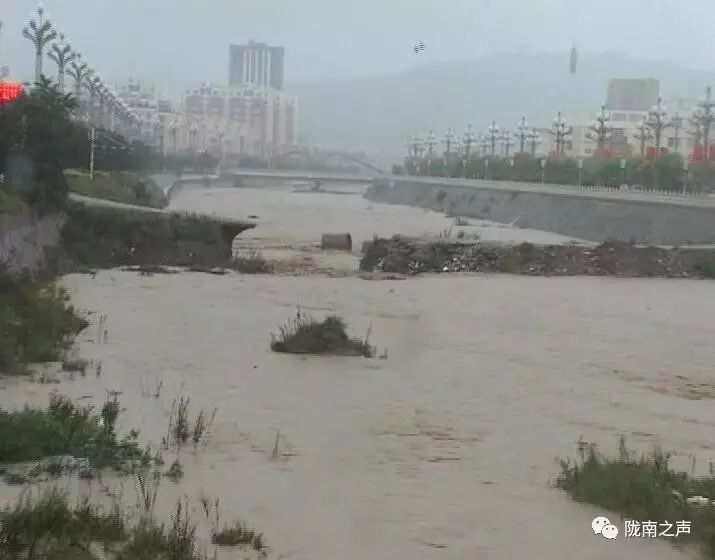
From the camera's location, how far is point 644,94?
11862cm

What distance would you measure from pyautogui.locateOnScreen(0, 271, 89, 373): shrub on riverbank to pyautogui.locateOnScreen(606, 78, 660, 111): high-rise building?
108 m

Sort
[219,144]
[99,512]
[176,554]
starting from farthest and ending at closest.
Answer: [219,144] < [99,512] < [176,554]

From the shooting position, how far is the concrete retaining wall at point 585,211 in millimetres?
36875

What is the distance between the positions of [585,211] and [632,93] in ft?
260

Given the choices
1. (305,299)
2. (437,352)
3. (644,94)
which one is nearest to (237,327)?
(437,352)

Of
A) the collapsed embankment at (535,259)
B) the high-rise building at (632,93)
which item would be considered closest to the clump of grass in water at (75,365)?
the collapsed embankment at (535,259)

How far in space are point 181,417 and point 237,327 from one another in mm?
6989

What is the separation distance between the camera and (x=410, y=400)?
1075cm

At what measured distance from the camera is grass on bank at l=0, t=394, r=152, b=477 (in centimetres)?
702

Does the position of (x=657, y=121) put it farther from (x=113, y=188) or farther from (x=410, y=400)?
(x=410, y=400)

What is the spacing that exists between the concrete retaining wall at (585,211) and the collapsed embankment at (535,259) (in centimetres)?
769

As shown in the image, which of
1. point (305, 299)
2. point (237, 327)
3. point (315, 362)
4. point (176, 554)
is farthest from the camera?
point (305, 299)

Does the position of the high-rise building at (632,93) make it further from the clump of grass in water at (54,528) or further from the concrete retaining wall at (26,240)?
the clump of grass in water at (54,528)

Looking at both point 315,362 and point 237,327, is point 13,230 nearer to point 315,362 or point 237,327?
point 237,327
